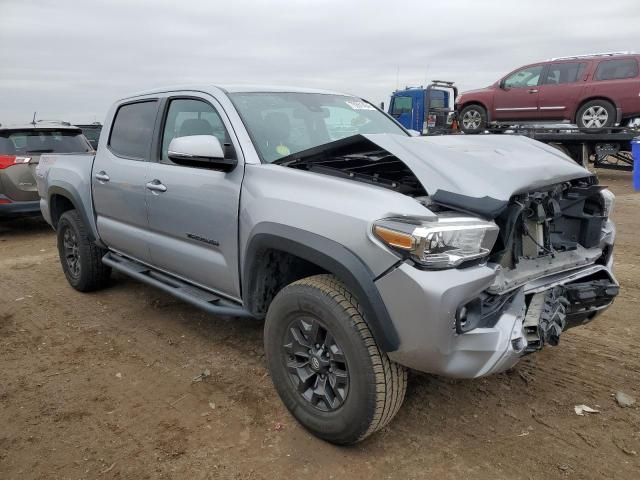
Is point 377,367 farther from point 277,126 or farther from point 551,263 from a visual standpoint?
point 277,126

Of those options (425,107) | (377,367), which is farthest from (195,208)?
(425,107)

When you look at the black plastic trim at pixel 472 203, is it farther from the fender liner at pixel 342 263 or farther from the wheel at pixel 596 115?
the wheel at pixel 596 115

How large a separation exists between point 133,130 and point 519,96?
1166 centimetres

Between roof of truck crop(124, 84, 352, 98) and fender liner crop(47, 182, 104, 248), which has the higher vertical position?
roof of truck crop(124, 84, 352, 98)

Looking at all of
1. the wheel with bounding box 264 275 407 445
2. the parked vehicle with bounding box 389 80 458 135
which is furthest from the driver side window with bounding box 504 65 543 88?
the wheel with bounding box 264 275 407 445

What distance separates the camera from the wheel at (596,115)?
39.2ft

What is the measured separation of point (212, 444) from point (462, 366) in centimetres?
138

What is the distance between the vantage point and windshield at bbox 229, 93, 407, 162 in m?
3.27

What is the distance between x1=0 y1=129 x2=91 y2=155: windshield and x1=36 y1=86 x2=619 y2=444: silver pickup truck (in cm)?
514

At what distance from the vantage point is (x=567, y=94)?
12.5 meters

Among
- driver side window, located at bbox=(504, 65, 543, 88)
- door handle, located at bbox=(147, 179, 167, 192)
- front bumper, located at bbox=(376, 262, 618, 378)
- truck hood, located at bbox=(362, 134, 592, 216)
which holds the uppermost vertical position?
driver side window, located at bbox=(504, 65, 543, 88)

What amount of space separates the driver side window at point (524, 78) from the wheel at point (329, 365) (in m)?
12.6

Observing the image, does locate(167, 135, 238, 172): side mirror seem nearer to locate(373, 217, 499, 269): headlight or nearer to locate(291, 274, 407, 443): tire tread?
locate(291, 274, 407, 443): tire tread

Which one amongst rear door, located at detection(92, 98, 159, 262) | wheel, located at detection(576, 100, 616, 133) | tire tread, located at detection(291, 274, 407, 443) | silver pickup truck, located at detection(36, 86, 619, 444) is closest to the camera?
silver pickup truck, located at detection(36, 86, 619, 444)
